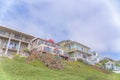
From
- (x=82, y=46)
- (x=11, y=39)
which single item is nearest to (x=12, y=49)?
(x=11, y=39)

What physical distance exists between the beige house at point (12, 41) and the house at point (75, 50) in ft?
48.8

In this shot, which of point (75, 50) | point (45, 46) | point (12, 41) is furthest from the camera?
point (75, 50)

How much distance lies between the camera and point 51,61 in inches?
1080

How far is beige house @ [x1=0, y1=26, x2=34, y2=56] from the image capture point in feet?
128

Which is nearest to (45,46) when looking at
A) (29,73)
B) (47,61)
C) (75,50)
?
(47,61)

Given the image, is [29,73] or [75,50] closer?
[29,73]

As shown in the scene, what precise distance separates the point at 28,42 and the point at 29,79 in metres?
28.9

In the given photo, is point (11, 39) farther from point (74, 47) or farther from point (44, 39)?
point (74, 47)

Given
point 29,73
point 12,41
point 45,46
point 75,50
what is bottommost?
point 29,73

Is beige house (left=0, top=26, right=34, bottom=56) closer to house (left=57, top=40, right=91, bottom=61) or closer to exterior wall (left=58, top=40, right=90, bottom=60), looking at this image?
house (left=57, top=40, right=91, bottom=61)

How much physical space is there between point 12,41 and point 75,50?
21454 mm

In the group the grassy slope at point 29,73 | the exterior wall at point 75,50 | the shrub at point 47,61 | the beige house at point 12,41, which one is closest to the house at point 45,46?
the beige house at point 12,41

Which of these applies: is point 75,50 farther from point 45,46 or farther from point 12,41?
point 12,41

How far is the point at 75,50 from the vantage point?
49.0m
